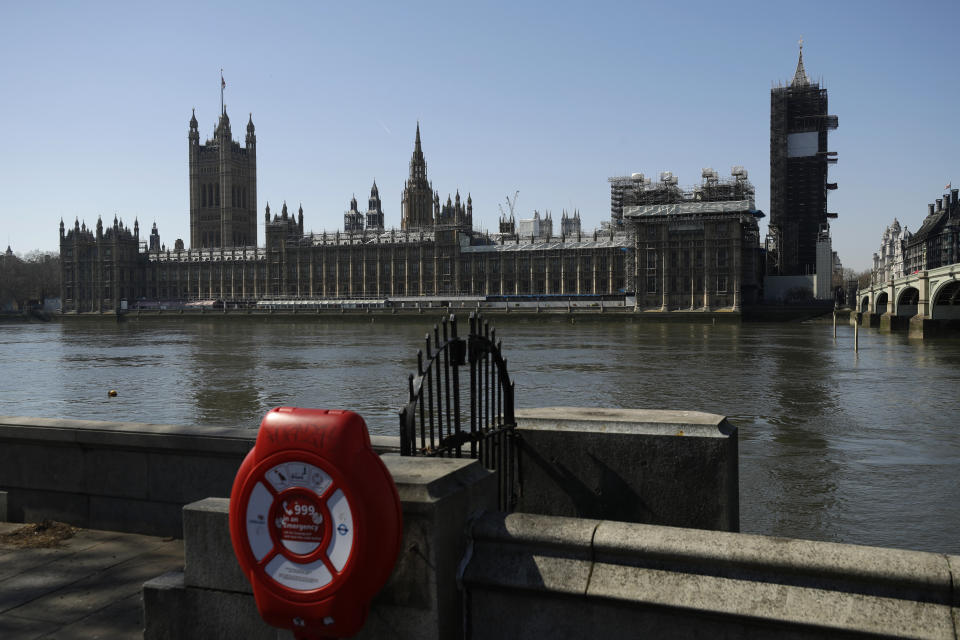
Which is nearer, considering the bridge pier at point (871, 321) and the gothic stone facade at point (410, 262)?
the bridge pier at point (871, 321)

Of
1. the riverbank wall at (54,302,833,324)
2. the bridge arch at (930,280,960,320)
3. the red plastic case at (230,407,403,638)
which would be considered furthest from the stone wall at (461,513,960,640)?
the riverbank wall at (54,302,833,324)

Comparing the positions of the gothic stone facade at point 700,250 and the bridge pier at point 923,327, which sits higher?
the gothic stone facade at point 700,250

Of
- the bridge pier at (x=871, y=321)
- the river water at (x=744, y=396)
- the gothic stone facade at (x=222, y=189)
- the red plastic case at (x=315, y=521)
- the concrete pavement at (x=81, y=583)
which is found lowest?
the river water at (x=744, y=396)

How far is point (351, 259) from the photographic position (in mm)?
130375

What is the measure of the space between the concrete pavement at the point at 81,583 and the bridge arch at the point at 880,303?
246 ft

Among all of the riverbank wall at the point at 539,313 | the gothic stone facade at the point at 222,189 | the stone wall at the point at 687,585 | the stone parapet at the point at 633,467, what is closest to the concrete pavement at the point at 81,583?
the stone wall at the point at 687,585

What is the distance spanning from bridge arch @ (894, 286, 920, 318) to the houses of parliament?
2474 centimetres

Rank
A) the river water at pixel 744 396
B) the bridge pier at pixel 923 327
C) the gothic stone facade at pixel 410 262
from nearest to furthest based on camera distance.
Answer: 1. the river water at pixel 744 396
2. the bridge pier at pixel 923 327
3. the gothic stone facade at pixel 410 262

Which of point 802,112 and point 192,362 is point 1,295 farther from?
point 802,112

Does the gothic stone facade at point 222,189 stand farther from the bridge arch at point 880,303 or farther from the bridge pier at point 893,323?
the bridge pier at point 893,323

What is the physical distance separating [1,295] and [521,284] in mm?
93178

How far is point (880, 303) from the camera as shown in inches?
3027

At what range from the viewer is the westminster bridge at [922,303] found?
170 ft

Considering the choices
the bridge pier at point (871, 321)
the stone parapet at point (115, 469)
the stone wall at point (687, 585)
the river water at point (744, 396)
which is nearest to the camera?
the stone wall at point (687, 585)
